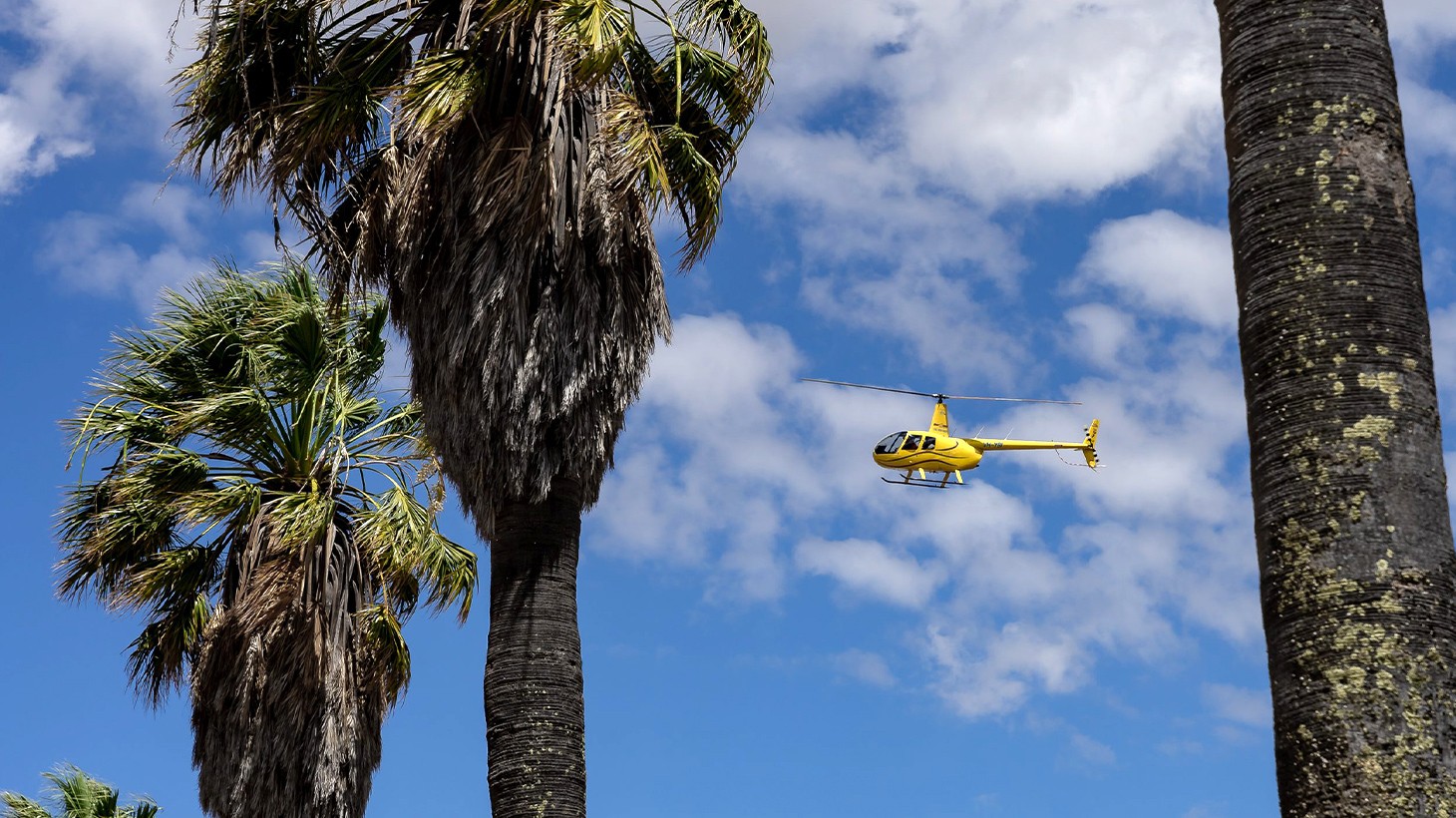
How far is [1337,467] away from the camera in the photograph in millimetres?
3797

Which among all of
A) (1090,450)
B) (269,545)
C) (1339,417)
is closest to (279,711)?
(269,545)

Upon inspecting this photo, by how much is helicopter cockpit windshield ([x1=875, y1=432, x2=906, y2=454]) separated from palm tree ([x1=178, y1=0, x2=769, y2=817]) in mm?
28988

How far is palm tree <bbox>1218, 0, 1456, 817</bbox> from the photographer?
11.8ft

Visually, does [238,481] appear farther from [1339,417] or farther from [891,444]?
[891,444]

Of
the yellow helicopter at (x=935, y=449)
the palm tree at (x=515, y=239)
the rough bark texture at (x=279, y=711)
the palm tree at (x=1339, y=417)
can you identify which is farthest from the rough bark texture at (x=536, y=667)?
the yellow helicopter at (x=935, y=449)

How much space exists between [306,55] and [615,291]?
322 cm

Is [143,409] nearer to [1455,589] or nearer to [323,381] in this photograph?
[323,381]

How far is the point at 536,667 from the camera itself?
375 inches

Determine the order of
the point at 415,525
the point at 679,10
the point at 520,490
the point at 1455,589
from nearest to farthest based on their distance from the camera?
1. the point at 1455,589
2. the point at 520,490
3. the point at 679,10
4. the point at 415,525

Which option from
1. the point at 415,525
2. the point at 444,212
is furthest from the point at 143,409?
the point at 444,212

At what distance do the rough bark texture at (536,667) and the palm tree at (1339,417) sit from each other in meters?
6.17

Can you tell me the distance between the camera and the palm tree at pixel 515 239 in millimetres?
9695

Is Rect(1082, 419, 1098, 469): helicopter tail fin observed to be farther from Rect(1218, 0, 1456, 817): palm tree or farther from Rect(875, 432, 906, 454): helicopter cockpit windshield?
Rect(1218, 0, 1456, 817): palm tree

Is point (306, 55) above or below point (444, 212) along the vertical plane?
above
